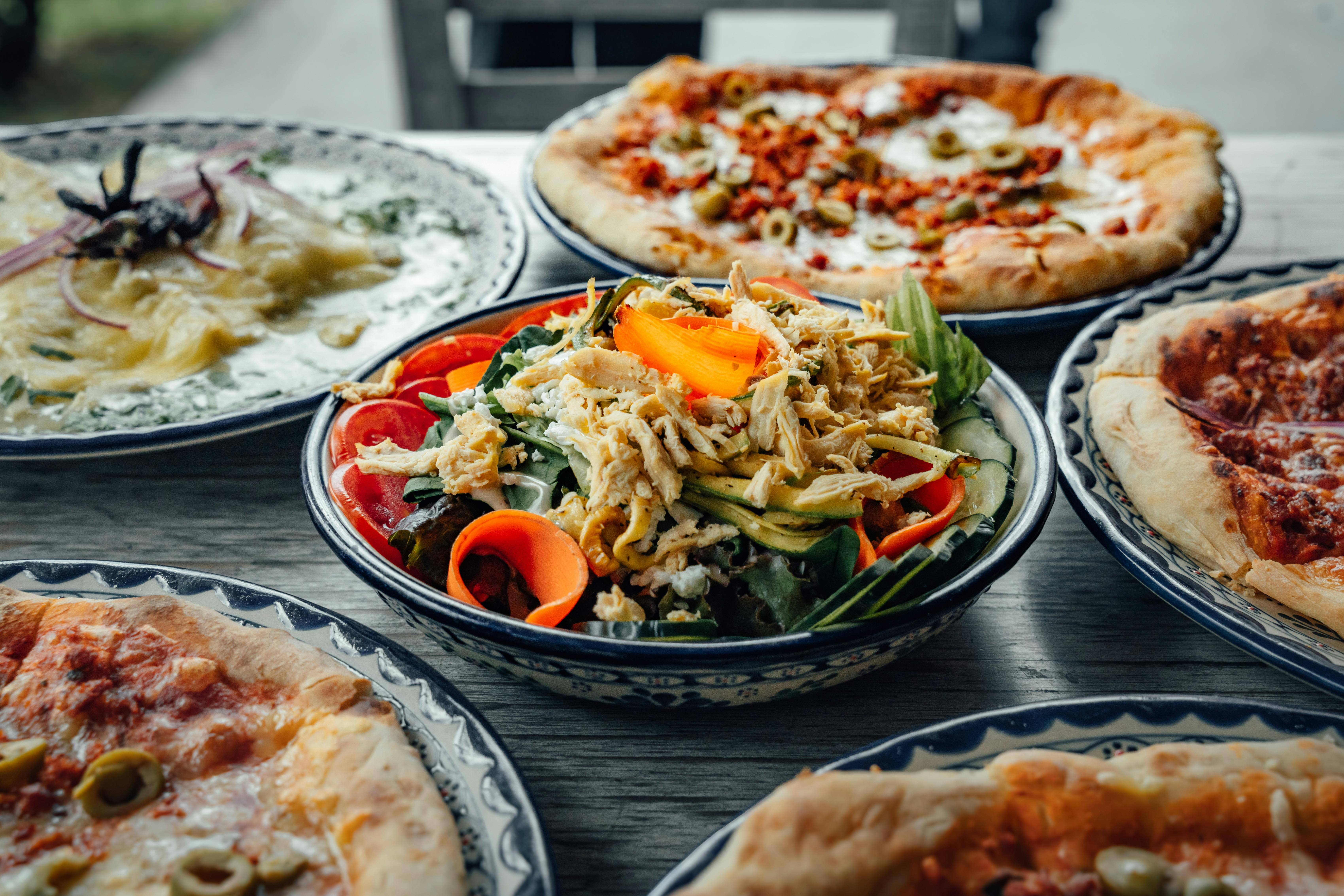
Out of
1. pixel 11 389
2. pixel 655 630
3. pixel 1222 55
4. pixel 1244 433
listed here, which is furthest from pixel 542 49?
pixel 1222 55

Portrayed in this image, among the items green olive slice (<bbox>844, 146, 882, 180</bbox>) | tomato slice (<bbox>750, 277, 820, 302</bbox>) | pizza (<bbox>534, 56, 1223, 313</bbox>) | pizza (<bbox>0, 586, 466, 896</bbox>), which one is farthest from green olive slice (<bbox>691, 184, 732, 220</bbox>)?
pizza (<bbox>0, 586, 466, 896</bbox>)

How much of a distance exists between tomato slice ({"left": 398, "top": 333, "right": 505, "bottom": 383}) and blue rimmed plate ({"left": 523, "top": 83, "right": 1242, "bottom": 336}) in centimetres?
74

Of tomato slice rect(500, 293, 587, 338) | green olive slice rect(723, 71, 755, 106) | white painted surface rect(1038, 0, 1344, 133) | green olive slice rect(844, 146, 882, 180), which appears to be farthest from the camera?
white painted surface rect(1038, 0, 1344, 133)

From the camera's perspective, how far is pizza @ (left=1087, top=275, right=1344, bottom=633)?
2.02 m

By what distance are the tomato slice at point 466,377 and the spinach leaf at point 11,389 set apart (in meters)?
1.34

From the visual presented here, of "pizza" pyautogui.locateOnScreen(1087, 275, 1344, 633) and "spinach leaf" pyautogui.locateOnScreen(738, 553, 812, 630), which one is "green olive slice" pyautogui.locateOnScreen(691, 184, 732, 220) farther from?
"spinach leaf" pyautogui.locateOnScreen(738, 553, 812, 630)

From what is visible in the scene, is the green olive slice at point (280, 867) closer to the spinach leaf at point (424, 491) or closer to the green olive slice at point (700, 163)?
the spinach leaf at point (424, 491)

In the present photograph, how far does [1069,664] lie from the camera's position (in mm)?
2072

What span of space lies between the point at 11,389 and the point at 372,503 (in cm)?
142

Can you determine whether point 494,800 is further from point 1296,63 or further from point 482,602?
point 1296,63

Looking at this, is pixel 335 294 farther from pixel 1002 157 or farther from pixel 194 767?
pixel 1002 157

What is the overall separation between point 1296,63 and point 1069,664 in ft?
38.1

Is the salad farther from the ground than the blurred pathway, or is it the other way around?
the salad

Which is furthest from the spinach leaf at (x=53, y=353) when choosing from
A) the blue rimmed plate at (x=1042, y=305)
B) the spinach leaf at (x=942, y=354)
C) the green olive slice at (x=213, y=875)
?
the spinach leaf at (x=942, y=354)
